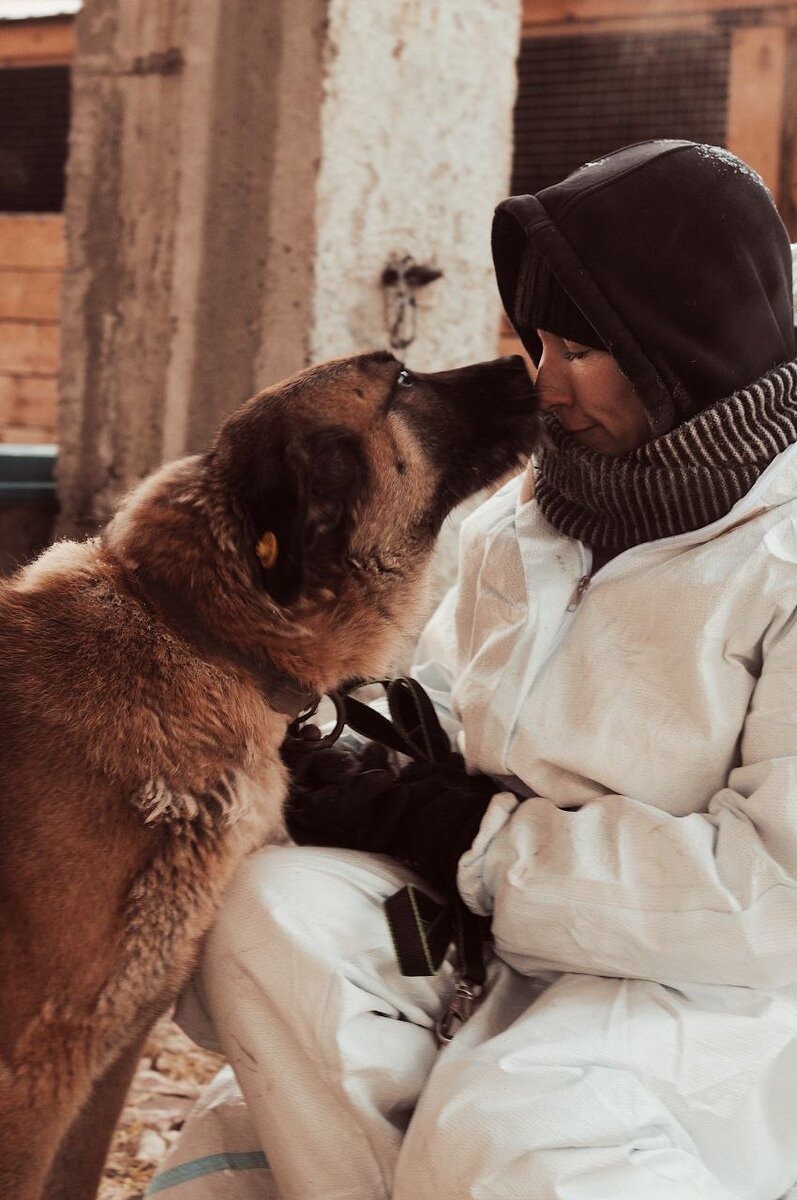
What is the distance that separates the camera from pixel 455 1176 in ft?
4.44

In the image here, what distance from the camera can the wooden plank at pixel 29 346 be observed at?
21.7ft

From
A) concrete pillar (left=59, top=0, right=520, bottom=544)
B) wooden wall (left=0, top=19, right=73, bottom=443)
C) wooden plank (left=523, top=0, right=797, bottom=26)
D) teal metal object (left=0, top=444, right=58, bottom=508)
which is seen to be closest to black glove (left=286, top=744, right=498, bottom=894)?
concrete pillar (left=59, top=0, right=520, bottom=544)

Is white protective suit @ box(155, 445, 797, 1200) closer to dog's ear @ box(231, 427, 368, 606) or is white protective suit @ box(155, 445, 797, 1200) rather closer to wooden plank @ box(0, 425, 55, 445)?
dog's ear @ box(231, 427, 368, 606)

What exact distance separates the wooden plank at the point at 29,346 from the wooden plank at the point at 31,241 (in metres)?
0.32

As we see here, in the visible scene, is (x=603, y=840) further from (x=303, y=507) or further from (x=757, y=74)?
(x=757, y=74)

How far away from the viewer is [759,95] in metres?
5.17

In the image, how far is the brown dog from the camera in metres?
A: 1.52

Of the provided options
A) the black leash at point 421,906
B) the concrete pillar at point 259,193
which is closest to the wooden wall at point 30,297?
the concrete pillar at point 259,193

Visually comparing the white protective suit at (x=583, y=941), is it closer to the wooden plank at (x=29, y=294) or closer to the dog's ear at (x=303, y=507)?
the dog's ear at (x=303, y=507)

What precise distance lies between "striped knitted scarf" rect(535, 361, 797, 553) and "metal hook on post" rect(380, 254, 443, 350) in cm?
151

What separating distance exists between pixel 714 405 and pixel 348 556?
1.89 feet

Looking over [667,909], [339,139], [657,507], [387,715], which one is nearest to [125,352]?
[339,139]

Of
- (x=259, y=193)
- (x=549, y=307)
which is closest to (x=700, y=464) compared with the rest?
(x=549, y=307)

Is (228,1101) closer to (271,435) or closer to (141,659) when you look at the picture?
(141,659)
